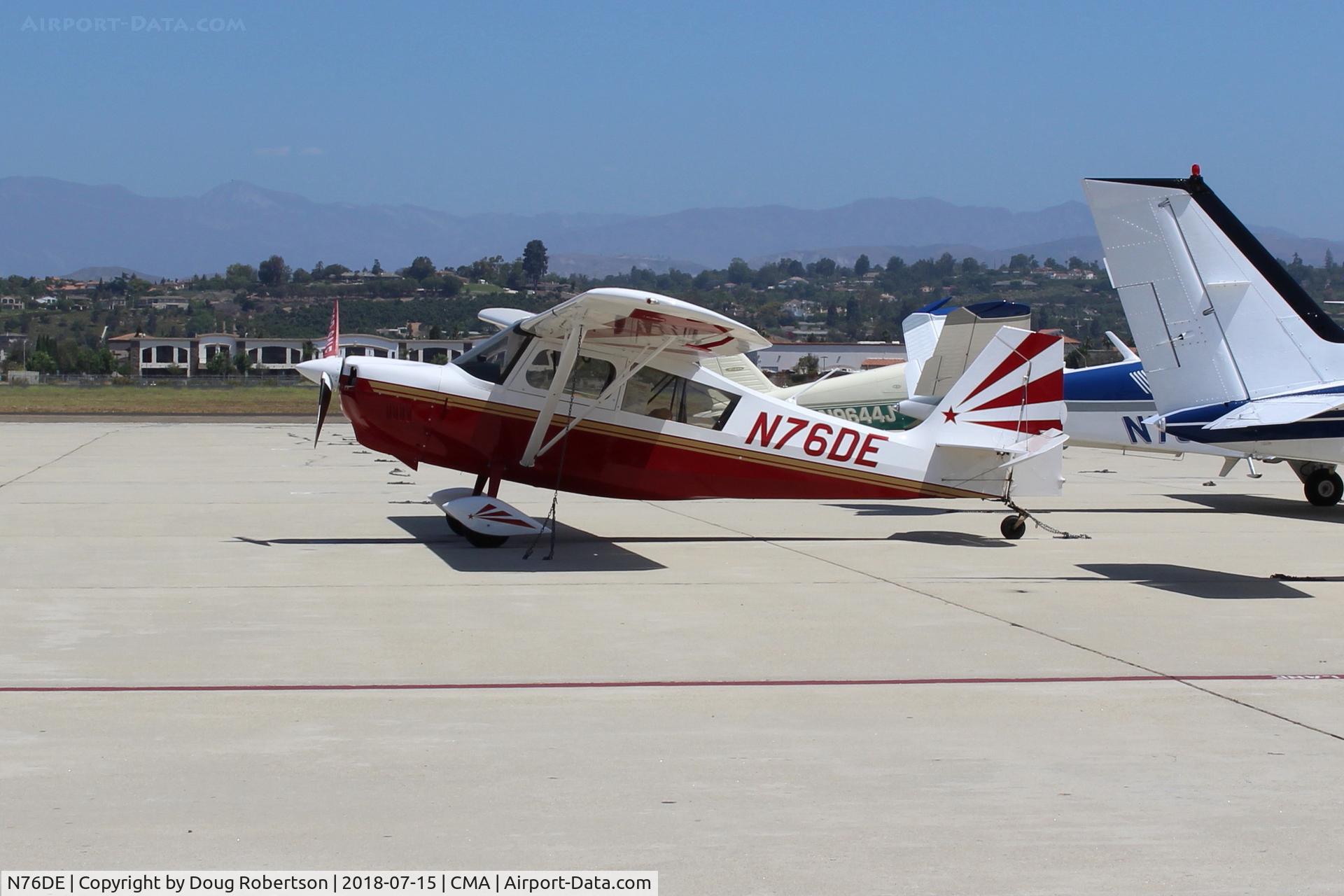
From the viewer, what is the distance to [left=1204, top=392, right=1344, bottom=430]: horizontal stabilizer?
33.2 ft

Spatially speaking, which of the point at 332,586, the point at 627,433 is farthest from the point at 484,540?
the point at 332,586

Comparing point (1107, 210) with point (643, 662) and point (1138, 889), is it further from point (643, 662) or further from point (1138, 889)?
point (1138, 889)

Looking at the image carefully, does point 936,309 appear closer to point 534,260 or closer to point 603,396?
point 603,396

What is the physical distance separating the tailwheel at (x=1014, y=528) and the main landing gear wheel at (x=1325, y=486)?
21.1 ft

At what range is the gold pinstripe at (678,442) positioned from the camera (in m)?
12.4

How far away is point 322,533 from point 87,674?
6.59 metres

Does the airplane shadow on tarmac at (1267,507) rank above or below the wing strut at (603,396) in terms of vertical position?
below

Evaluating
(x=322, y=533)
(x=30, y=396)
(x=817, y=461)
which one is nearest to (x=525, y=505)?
(x=322, y=533)

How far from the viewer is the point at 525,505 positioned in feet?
56.3

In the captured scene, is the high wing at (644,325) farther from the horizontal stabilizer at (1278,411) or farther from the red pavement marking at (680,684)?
the red pavement marking at (680,684)

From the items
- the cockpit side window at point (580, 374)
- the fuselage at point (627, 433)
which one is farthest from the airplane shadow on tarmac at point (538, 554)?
the cockpit side window at point (580, 374)

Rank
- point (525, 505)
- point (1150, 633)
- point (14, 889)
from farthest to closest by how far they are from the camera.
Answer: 1. point (525, 505)
2. point (1150, 633)
3. point (14, 889)

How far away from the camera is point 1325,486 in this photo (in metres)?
17.5

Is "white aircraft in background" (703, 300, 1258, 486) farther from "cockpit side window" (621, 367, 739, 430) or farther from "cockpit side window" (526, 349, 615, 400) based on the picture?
"cockpit side window" (526, 349, 615, 400)
